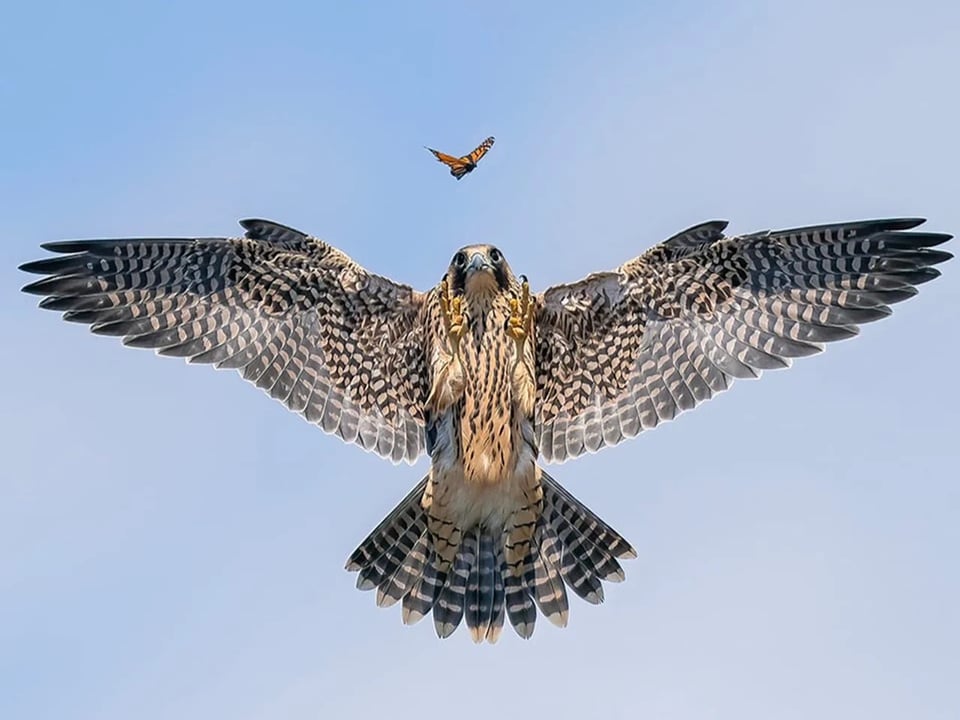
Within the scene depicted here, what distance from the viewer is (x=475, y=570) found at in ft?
56.0

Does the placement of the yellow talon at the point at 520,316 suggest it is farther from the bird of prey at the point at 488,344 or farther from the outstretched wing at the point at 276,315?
the outstretched wing at the point at 276,315

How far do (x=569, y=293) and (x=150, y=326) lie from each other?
2902 mm

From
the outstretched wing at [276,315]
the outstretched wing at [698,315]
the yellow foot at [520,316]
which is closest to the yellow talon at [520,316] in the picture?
the yellow foot at [520,316]

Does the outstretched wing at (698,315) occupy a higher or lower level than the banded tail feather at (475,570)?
higher

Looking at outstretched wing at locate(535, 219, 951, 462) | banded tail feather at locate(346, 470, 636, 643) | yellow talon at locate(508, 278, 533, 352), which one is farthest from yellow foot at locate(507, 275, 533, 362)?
banded tail feather at locate(346, 470, 636, 643)

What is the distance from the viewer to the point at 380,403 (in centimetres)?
1725

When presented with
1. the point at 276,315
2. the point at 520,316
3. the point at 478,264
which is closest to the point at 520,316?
the point at 520,316

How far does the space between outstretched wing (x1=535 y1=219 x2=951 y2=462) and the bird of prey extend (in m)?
0.01

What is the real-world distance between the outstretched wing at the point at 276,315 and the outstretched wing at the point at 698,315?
1.03m

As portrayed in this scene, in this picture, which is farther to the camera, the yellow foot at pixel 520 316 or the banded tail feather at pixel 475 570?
the banded tail feather at pixel 475 570

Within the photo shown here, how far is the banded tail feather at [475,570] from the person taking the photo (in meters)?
17.0

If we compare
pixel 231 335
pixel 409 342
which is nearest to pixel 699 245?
pixel 409 342

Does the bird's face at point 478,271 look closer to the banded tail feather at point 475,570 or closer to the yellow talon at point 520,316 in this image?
the yellow talon at point 520,316

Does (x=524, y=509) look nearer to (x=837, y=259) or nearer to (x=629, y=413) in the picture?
(x=629, y=413)
